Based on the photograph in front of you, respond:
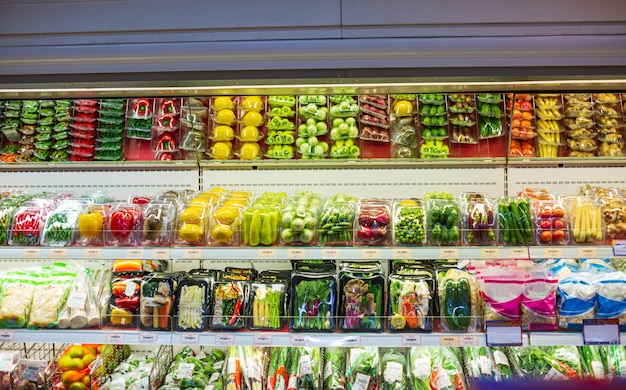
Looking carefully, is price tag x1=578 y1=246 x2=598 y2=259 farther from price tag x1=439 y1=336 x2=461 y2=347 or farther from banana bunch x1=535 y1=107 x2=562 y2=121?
banana bunch x1=535 y1=107 x2=562 y2=121

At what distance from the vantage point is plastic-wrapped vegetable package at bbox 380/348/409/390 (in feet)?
9.04

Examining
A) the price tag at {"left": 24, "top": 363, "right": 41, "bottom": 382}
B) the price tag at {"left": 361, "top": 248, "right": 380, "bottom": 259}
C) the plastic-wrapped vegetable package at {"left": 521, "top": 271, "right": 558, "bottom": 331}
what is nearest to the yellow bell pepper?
the price tag at {"left": 24, "top": 363, "right": 41, "bottom": 382}

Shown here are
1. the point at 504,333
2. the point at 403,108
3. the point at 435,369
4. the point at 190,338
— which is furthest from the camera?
the point at 403,108

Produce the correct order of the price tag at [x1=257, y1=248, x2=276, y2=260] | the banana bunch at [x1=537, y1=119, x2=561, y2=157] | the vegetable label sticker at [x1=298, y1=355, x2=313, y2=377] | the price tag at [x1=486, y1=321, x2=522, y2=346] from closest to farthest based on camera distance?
the price tag at [x1=486, y1=321, x2=522, y2=346]
the price tag at [x1=257, y1=248, x2=276, y2=260]
the vegetable label sticker at [x1=298, y1=355, x2=313, y2=377]
the banana bunch at [x1=537, y1=119, x2=561, y2=157]

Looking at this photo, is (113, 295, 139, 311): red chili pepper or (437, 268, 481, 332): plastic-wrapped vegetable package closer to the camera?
(437, 268, 481, 332): plastic-wrapped vegetable package

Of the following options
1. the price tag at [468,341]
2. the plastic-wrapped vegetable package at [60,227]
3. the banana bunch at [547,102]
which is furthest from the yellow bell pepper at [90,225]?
the banana bunch at [547,102]

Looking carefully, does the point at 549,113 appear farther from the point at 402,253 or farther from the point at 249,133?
the point at 249,133

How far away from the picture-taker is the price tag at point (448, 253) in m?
2.52

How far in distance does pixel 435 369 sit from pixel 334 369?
0.50 m

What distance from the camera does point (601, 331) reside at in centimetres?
249

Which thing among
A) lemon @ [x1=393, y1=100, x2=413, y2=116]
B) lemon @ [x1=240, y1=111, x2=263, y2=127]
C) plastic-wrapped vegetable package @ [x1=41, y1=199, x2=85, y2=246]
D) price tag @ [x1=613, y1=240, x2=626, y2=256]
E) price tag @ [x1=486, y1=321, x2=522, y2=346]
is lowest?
price tag @ [x1=486, y1=321, x2=522, y2=346]

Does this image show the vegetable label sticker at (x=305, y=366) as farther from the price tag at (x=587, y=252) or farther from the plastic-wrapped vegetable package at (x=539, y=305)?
the price tag at (x=587, y=252)

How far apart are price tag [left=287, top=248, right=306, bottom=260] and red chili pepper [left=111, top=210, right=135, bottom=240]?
0.79m

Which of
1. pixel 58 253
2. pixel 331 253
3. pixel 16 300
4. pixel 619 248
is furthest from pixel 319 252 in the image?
pixel 16 300
